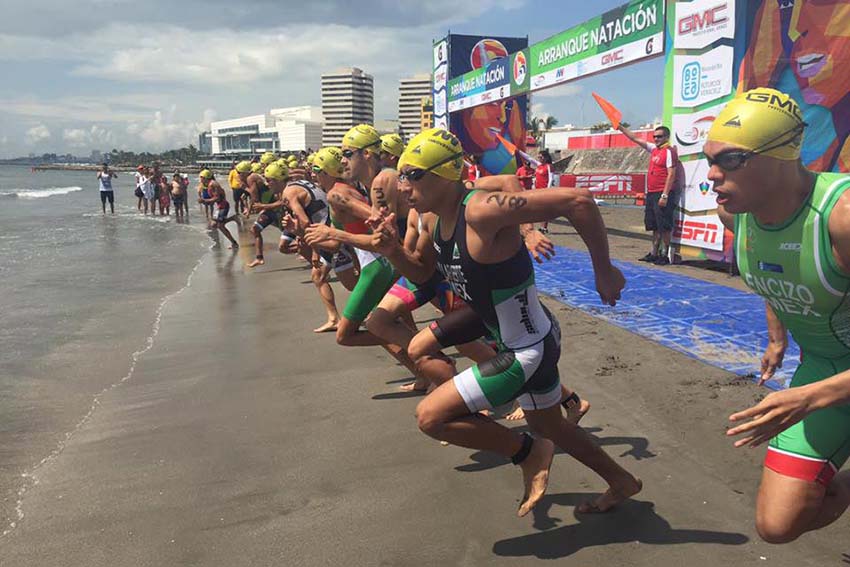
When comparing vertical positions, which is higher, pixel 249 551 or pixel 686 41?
pixel 686 41

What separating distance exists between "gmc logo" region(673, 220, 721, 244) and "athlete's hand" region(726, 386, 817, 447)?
8.00m

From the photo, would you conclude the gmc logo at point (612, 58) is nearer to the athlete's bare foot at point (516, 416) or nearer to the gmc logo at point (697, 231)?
the gmc logo at point (697, 231)

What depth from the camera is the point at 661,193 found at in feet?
33.2

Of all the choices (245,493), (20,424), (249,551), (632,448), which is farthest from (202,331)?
(632,448)

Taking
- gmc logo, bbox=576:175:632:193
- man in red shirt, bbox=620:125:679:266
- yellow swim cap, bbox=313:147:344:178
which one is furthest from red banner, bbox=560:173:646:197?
yellow swim cap, bbox=313:147:344:178

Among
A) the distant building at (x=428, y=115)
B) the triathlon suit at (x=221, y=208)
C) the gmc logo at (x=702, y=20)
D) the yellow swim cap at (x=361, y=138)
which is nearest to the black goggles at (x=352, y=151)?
the yellow swim cap at (x=361, y=138)

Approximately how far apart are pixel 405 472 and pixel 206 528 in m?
1.14

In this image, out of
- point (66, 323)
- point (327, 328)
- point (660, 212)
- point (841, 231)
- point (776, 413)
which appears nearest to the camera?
point (776, 413)

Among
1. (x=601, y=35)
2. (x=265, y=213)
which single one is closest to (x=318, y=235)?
(x=265, y=213)

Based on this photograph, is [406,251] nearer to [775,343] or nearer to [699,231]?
[775,343]

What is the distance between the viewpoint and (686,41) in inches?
382

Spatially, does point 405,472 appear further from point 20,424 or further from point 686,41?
point 686,41

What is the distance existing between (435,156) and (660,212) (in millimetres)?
8038

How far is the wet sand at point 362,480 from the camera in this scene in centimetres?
291
